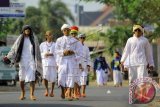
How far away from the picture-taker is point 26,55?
18.5 meters

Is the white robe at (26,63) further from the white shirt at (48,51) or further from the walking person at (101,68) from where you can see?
the walking person at (101,68)

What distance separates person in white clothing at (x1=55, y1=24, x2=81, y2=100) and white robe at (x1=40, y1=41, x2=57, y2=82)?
2095 mm

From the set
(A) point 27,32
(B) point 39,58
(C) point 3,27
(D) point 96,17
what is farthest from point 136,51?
(D) point 96,17

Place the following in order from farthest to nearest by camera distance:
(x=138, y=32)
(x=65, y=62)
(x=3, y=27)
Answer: (x=3, y=27) → (x=65, y=62) → (x=138, y=32)

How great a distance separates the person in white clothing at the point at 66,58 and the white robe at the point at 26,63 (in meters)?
0.70

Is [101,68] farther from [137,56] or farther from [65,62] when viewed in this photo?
[137,56]

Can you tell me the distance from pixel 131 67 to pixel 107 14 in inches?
5093

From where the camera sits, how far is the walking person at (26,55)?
18.4m

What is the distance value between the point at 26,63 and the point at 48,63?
104 inches

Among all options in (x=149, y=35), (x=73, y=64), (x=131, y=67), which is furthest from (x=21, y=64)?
(x=149, y=35)

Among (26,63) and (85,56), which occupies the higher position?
(85,56)

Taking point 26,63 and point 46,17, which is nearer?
point 26,63

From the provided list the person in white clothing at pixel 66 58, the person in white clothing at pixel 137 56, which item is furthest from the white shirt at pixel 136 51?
the person in white clothing at pixel 66 58

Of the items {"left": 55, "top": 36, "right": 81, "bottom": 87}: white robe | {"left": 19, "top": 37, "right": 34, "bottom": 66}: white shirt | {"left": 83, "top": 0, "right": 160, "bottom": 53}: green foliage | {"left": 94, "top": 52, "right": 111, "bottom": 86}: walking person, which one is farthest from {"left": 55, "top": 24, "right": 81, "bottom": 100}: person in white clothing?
{"left": 94, "top": 52, "right": 111, "bottom": 86}: walking person
